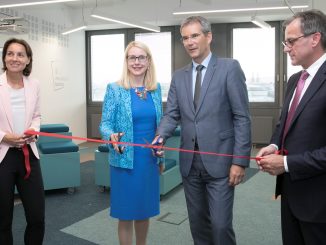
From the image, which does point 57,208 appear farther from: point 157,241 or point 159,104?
point 159,104

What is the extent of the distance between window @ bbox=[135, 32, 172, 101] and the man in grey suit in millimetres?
6993

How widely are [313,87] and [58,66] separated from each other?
7.64 meters

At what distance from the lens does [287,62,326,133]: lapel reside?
5.30 feet

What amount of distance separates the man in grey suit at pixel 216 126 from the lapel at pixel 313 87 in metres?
0.44

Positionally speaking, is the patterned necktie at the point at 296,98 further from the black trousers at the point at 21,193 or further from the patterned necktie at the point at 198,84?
the black trousers at the point at 21,193

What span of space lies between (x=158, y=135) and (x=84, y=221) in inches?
74.9

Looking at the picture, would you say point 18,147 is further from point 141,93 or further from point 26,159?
point 141,93

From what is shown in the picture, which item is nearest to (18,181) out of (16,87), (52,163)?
(16,87)

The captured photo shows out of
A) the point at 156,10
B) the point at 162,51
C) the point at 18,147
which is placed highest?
the point at 156,10

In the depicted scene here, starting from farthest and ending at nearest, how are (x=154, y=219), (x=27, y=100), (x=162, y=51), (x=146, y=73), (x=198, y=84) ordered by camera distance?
(x=162, y=51) < (x=154, y=219) < (x=146, y=73) < (x=27, y=100) < (x=198, y=84)

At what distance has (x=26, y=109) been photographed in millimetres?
2432

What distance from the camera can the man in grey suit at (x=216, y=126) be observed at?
2.06 metres

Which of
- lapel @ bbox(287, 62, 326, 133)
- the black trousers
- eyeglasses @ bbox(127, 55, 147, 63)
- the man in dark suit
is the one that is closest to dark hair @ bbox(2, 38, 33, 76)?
the black trousers

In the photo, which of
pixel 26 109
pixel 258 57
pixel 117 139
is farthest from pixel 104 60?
pixel 117 139
